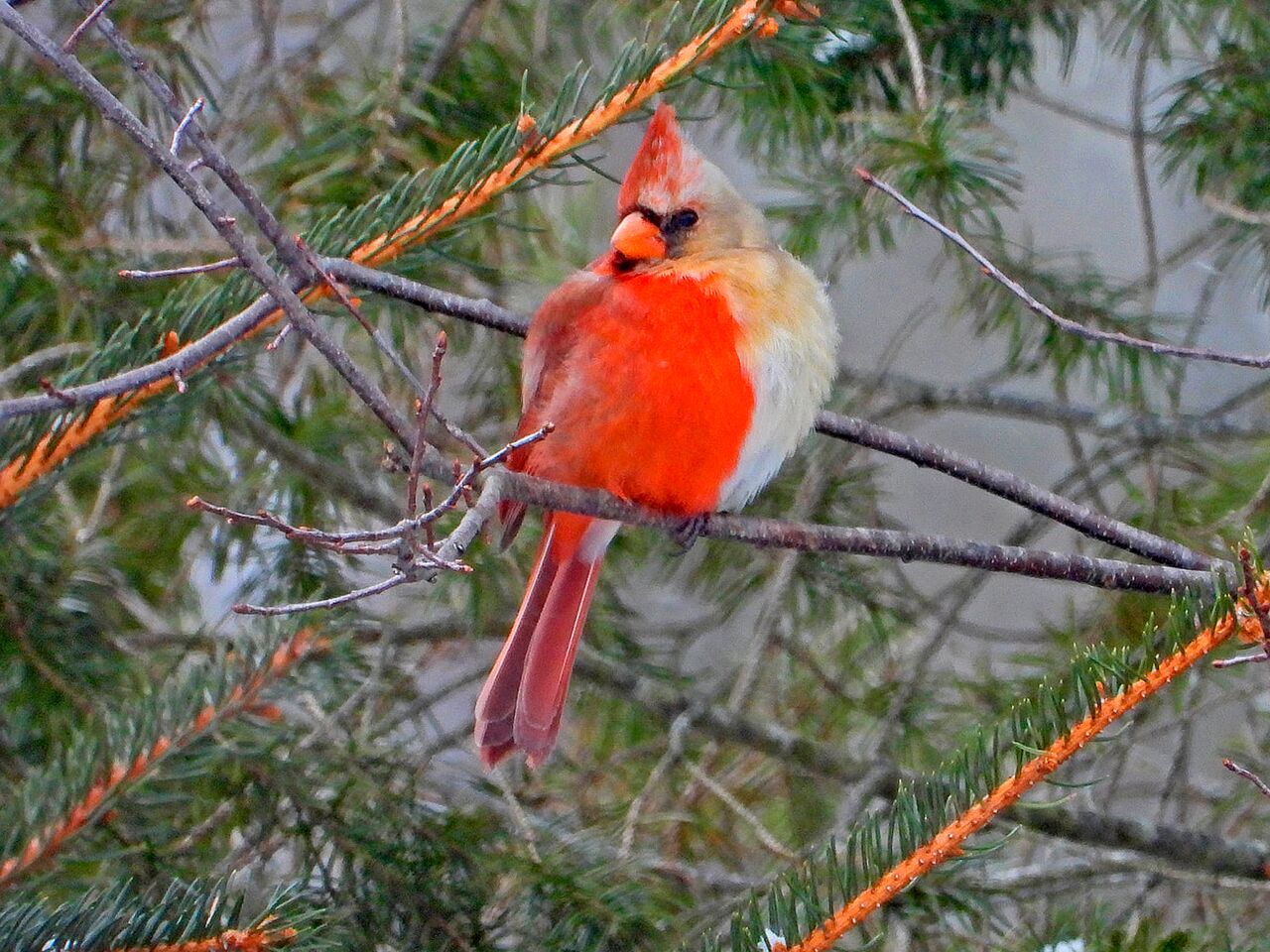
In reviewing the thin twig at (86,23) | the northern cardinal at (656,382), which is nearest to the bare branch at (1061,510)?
the northern cardinal at (656,382)

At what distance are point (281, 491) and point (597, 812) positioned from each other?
20.0 inches

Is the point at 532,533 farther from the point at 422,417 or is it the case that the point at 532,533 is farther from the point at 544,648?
the point at 422,417

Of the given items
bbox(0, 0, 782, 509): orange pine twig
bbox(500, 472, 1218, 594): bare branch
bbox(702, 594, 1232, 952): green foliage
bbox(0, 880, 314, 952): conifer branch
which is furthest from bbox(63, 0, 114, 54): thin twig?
bbox(702, 594, 1232, 952): green foliage

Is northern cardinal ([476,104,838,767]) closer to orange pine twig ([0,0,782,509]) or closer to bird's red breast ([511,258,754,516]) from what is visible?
bird's red breast ([511,258,754,516])

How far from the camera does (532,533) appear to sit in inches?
61.2

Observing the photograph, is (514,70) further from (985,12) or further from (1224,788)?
(1224,788)

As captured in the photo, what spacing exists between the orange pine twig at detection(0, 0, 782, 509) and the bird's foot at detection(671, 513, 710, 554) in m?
0.39

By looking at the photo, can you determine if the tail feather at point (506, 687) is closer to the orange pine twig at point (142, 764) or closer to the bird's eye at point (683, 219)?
the orange pine twig at point (142, 764)

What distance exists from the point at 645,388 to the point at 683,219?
224mm

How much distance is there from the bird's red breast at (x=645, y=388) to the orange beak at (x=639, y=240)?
0.14 ft

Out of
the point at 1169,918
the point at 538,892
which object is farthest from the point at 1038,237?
the point at 538,892

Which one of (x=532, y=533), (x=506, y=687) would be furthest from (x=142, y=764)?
(x=532, y=533)

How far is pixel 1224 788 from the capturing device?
2018 millimetres

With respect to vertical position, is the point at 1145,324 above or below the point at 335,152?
below
